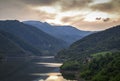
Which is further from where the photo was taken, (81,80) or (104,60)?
(104,60)

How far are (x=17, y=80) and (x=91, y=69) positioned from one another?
1640 inches

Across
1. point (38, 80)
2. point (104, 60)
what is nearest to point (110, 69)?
point (104, 60)

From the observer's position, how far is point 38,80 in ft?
547

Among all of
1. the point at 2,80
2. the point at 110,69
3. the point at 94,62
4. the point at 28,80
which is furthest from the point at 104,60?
the point at 2,80

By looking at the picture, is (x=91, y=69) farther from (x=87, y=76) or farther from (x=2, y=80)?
(x=2, y=80)

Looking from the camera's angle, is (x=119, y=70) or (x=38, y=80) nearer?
(x=119, y=70)

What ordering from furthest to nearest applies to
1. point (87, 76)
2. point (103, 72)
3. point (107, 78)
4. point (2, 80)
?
point (2, 80), point (87, 76), point (103, 72), point (107, 78)

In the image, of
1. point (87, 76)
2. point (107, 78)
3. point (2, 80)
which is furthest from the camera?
point (2, 80)

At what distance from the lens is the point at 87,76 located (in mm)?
151375

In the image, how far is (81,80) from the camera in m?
153

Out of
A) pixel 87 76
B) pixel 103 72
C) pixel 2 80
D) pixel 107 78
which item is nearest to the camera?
pixel 107 78

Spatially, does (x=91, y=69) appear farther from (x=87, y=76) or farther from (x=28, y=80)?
(x=28, y=80)

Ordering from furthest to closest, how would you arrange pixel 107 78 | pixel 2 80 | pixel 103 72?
pixel 2 80 < pixel 103 72 < pixel 107 78

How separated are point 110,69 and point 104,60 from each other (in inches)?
1250
